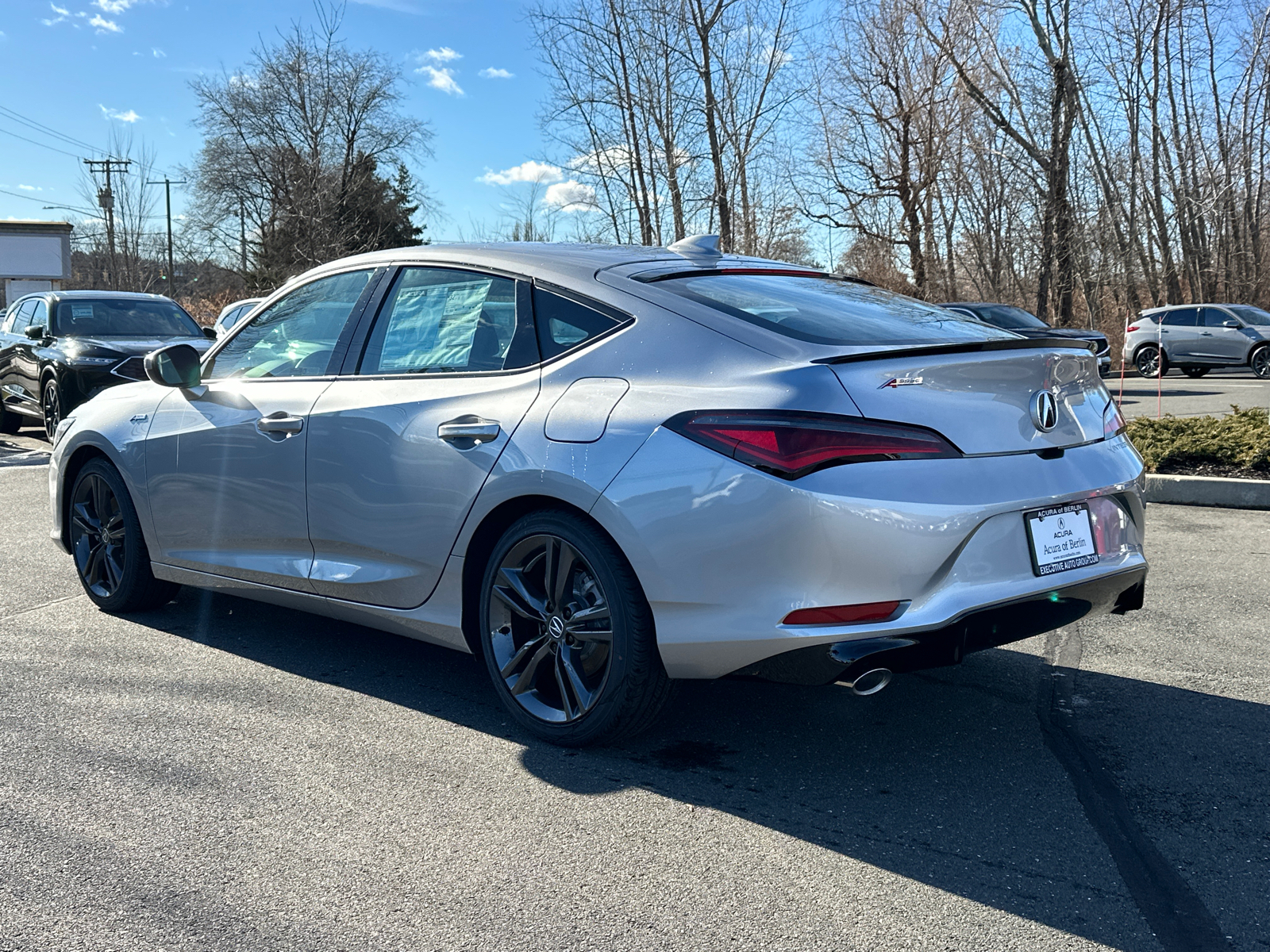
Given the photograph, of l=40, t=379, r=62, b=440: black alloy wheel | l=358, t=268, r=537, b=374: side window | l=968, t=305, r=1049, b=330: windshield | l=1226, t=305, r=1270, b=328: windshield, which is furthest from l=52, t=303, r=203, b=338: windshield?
l=1226, t=305, r=1270, b=328: windshield

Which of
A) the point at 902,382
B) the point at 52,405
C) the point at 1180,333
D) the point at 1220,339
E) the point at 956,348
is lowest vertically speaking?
the point at 902,382

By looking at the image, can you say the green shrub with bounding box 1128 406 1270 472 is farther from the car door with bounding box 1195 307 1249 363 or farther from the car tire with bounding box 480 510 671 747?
the car door with bounding box 1195 307 1249 363

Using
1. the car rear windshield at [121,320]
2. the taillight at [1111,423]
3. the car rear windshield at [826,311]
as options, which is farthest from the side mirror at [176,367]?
the car rear windshield at [121,320]

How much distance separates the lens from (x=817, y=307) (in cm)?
353

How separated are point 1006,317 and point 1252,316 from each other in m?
6.25

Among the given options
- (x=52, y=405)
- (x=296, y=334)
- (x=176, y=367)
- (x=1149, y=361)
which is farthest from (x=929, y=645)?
(x=1149, y=361)

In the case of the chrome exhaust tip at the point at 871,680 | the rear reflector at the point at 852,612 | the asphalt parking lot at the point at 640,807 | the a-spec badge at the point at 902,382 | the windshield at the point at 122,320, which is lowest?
the asphalt parking lot at the point at 640,807

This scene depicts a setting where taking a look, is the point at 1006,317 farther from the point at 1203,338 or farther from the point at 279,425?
the point at 279,425

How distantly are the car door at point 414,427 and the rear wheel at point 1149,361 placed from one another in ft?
75.0

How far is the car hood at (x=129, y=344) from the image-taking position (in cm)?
1181

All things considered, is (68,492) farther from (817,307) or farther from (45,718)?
(817,307)

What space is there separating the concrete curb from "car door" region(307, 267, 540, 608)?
19.8 feet

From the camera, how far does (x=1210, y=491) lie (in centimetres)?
789

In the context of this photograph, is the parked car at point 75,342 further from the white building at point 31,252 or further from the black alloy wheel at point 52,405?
the white building at point 31,252
